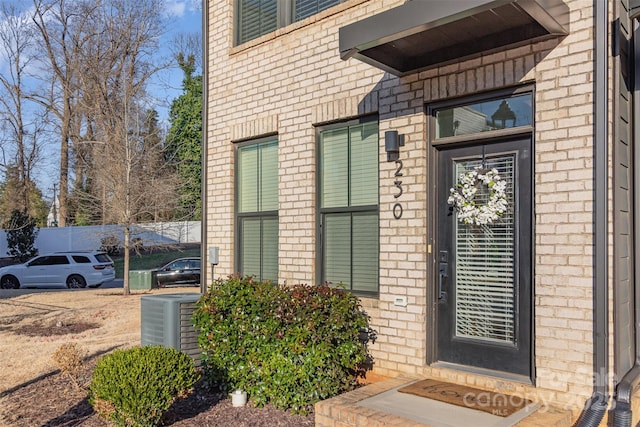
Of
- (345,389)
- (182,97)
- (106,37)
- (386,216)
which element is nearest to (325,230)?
(386,216)

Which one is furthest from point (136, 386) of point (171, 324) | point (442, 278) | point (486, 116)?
point (486, 116)

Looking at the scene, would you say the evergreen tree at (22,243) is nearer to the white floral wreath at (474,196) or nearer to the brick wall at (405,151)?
the brick wall at (405,151)

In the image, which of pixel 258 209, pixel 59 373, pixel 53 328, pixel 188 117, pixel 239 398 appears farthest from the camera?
→ pixel 188 117

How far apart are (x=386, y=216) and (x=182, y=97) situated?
89.8 feet

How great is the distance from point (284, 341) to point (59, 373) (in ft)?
10.5

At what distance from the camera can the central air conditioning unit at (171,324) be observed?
5.82 m

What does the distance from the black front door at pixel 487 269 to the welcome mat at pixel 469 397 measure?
26cm

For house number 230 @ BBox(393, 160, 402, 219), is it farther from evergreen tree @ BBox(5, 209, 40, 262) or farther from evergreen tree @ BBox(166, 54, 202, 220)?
evergreen tree @ BBox(5, 209, 40, 262)

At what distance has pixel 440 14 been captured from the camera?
12.1 ft

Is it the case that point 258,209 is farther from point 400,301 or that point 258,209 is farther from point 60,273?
point 60,273

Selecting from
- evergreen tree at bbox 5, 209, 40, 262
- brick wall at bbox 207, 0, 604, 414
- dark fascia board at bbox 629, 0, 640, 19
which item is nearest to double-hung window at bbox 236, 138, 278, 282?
brick wall at bbox 207, 0, 604, 414

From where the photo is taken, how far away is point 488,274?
442 centimetres

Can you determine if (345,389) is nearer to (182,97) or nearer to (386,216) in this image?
(386,216)

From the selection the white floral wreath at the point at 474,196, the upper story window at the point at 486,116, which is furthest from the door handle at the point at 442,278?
the upper story window at the point at 486,116
